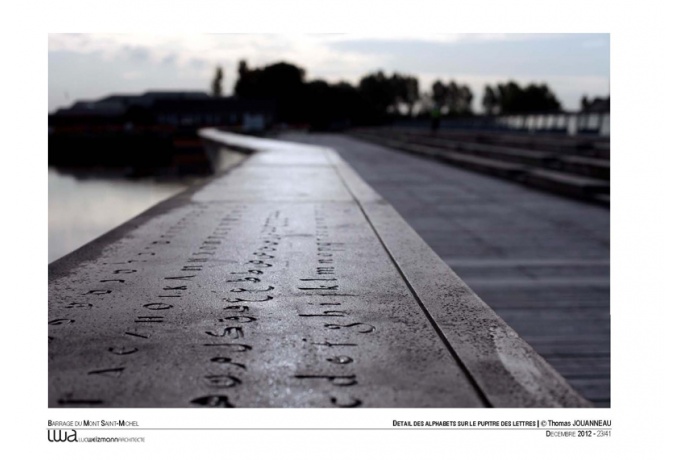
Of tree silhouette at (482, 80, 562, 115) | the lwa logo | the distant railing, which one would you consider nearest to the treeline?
tree silhouette at (482, 80, 562, 115)

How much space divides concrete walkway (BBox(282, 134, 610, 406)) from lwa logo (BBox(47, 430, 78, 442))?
81.4 inches

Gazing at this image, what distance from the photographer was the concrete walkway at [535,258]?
3256 millimetres

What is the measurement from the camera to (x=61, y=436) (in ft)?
5.39

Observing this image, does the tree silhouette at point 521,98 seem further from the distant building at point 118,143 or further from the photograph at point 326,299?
the photograph at point 326,299

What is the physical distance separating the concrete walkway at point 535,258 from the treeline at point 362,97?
4059 centimetres

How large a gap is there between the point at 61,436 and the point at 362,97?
62006mm

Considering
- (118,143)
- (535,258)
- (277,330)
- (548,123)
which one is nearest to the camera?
(277,330)

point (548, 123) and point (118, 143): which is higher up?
point (548, 123)

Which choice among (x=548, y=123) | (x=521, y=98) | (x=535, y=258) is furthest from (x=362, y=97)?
(x=535, y=258)

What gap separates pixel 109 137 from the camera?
18.0 meters

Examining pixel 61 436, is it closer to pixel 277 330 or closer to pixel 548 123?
pixel 277 330

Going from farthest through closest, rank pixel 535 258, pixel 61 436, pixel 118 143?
pixel 118 143, pixel 535 258, pixel 61 436

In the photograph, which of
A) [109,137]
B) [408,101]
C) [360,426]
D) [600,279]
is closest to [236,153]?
[109,137]

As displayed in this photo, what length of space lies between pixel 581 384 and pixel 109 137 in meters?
17.2
